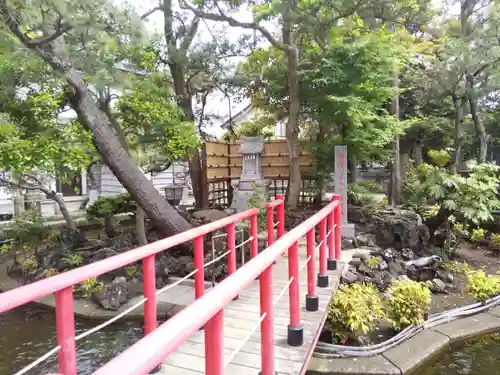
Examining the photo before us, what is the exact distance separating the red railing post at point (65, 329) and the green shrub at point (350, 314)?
299cm

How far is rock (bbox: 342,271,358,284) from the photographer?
6.04 metres

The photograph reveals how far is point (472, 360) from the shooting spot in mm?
4805

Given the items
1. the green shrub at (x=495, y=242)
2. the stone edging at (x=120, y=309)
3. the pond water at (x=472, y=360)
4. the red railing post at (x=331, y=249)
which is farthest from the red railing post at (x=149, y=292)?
the green shrub at (x=495, y=242)

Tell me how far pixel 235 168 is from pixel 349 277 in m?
7.32

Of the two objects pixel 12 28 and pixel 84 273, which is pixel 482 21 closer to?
pixel 12 28

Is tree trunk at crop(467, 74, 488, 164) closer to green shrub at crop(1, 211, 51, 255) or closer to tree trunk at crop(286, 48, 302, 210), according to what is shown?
tree trunk at crop(286, 48, 302, 210)

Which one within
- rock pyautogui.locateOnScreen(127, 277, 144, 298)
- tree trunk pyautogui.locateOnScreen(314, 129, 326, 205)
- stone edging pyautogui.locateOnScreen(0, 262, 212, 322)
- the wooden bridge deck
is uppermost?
tree trunk pyautogui.locateOnScreen(314, 129, 326, 205)

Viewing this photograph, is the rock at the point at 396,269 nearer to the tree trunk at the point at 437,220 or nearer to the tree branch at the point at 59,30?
the tree trunk at the point at 437,220

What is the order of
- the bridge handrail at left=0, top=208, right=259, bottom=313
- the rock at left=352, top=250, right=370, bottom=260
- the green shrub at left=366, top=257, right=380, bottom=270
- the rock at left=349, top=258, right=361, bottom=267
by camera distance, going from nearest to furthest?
1. the bridge handrail at left=0, top=208, right=259, bottom=313
2. the rock at left=349, top=258, right=361, bottom=267
3. the green shrub at left=366, top=257, right=380, bottom=270
4. the rock at left=352, top=250, right=370, bottom=260

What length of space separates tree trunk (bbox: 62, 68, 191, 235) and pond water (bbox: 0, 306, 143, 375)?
2006 mm

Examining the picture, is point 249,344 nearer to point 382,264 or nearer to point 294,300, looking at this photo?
point 294,300

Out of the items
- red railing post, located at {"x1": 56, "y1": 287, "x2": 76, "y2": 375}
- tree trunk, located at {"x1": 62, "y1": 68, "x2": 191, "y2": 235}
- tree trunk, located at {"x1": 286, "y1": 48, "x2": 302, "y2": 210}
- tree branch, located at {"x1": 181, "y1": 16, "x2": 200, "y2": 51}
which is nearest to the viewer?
red railing post, located at {"x1": 56, "y1": 287, "x2": 76, "y2": 375}

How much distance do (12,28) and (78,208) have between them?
994 centimetres

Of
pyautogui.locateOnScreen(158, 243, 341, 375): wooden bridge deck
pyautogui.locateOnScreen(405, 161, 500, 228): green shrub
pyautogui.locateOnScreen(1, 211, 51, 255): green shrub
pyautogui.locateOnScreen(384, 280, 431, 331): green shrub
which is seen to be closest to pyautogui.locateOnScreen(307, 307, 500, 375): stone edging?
pyautogui.locateOnScreen(384, 280, 431, 331): green shrub
